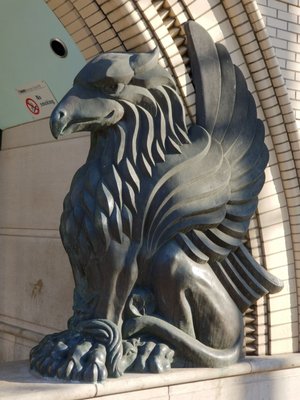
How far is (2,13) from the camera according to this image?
223 inches

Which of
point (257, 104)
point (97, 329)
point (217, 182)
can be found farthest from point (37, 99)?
point (97, 329)

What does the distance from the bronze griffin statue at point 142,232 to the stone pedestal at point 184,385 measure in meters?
0.07

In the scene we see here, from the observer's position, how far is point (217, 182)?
410cm

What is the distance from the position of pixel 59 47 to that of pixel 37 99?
70 centimetres

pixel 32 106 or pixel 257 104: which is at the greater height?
pixel 32 106

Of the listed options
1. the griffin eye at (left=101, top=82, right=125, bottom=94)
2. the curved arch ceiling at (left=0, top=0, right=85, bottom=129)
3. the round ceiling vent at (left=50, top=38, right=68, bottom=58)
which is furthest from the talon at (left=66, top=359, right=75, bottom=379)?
the round ceiling vent at (left=50, top=38, right=68, bottom=58)

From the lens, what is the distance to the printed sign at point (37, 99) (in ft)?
19.2

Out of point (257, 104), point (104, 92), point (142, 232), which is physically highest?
point (257, 104)

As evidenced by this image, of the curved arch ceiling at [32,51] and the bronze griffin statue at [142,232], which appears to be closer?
the bronze griffin statue at [142,232]

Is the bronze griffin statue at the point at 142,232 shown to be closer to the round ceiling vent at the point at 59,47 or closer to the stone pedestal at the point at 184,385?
the stone pedestal at the point at 184,385

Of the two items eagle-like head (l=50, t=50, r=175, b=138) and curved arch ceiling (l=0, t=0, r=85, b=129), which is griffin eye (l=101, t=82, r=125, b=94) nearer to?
eagle-like head (l=50, t=50, r=175, b=138)

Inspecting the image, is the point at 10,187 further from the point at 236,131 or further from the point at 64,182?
the point at 236,131

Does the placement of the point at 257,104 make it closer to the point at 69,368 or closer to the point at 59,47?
the point at 59,47

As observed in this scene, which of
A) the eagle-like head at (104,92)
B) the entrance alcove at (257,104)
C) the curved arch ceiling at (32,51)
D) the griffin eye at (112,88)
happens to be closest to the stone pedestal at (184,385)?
the entrance alcove at (257,104)
